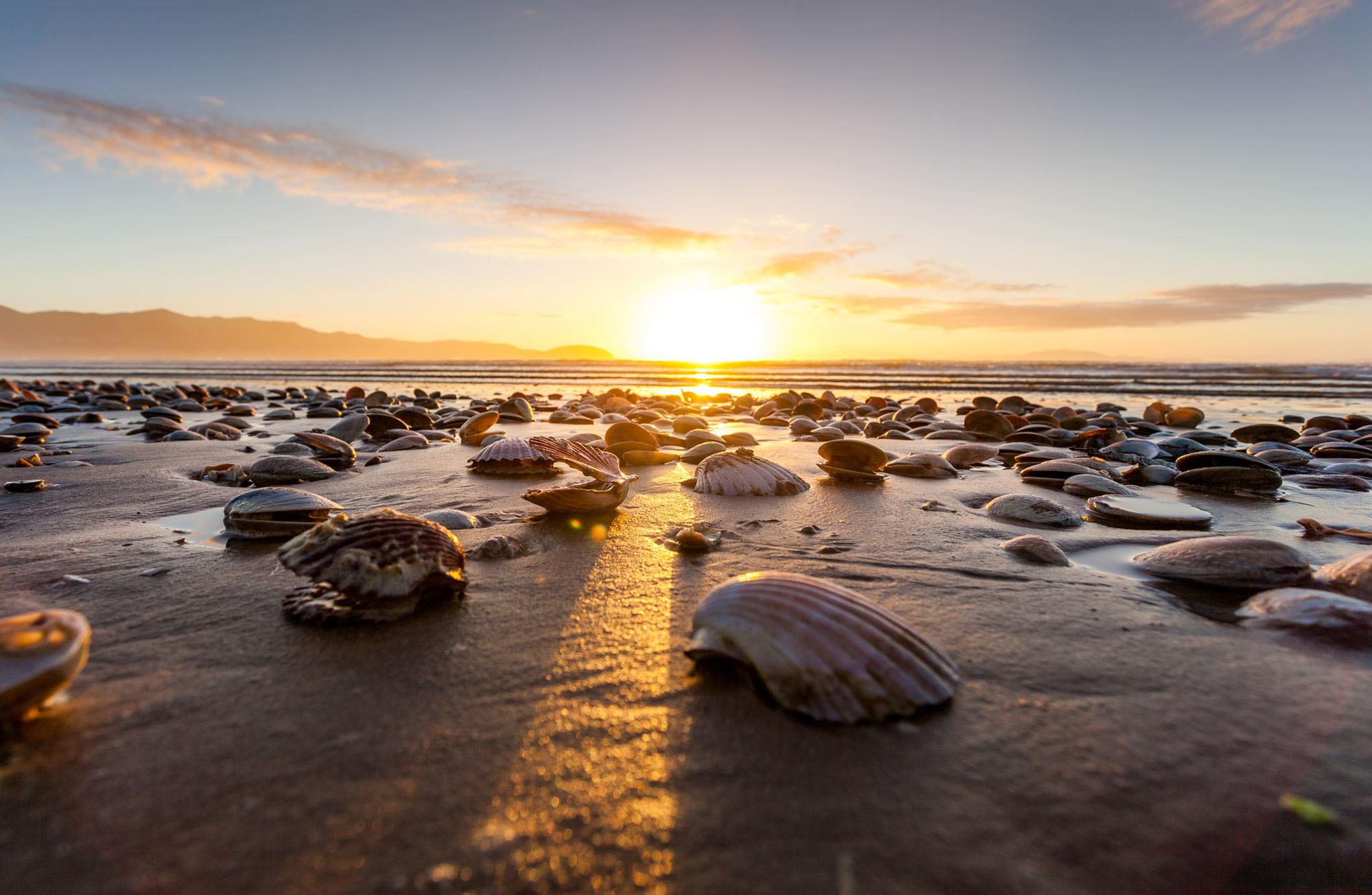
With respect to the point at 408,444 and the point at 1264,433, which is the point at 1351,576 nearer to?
the point at 408,444

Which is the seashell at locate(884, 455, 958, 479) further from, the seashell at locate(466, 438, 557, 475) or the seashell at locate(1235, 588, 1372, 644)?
the seashell at locate(466, 438, 557, 475)

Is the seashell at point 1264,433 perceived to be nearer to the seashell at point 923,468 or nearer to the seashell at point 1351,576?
the seashell at point 923,468

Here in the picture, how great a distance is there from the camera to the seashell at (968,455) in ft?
20.2

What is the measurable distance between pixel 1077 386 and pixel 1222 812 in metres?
25.0

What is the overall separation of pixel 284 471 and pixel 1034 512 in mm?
5804

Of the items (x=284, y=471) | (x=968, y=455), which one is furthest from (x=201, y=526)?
(x=968, y=455)

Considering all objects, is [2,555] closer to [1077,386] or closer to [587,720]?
[587,720]

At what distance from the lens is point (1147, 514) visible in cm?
379

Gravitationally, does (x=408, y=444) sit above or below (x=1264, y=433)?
below

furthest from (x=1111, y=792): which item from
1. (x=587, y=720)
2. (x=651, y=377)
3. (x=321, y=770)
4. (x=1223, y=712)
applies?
(x=651, y=377)

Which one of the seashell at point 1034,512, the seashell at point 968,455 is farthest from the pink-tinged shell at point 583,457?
the seashell at point 968,455

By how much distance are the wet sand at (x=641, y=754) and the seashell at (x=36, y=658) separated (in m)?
0.11

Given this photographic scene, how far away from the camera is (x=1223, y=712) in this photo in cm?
166

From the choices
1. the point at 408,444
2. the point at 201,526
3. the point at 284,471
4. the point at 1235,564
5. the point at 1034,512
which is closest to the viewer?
the point at 1235,564
